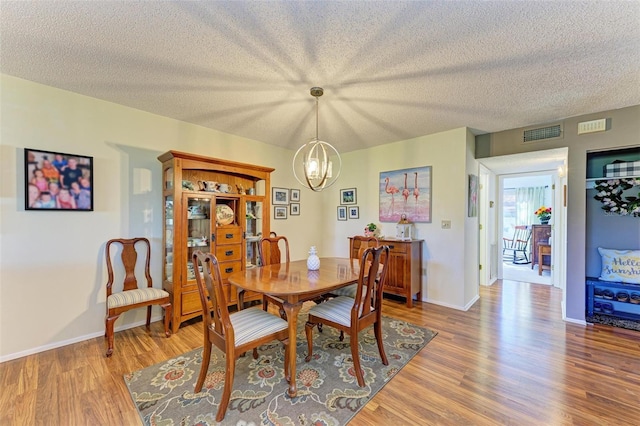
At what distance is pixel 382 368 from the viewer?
6.95 feet

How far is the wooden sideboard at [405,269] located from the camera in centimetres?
354

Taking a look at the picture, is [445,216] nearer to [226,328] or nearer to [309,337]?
[309,337]

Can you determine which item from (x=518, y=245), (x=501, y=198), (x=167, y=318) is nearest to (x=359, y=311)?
(x=167, y=318)

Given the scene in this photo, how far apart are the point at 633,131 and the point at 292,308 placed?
3956 millimetres

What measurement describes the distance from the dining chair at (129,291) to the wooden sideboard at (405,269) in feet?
8.91

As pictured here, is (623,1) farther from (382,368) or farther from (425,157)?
(382,368)

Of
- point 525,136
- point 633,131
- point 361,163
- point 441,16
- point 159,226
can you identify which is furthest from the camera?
point 361,163

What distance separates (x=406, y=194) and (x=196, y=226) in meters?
2.98

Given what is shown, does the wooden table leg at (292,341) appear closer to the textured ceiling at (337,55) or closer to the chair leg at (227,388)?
the chair leg at (227,388)

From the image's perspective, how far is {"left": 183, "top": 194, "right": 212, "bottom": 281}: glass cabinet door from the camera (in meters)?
2.94

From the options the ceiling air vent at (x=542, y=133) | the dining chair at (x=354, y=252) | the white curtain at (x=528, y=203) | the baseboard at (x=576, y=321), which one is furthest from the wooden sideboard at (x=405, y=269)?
the white curtain at (x=528, y=203)

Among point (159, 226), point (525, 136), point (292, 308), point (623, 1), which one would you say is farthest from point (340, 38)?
point (525, 136)

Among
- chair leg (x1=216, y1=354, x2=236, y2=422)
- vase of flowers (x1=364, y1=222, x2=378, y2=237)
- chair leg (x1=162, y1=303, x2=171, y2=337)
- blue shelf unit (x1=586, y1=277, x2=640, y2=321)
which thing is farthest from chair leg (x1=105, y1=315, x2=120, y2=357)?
blue shelf unit (x1=586, y1=277, x2=640, y2=321)

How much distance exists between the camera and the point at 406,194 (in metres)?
4.00
